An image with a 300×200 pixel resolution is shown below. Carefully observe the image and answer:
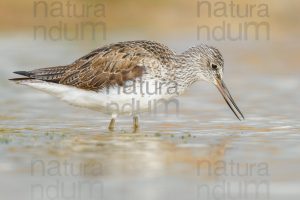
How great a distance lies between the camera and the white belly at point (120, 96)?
1341 centimetres

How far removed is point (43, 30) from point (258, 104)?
10022 mm

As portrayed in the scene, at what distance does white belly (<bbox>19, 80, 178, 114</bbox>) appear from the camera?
13.4m

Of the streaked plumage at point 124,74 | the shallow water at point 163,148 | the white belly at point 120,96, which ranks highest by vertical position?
the streaked plumage at point 124,74

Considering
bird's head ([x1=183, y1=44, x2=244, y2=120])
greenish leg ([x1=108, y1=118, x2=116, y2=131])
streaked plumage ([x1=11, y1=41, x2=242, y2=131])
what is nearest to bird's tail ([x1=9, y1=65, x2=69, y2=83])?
streaked plumage ([x1=11, y1=41, x2=242, y2=131])

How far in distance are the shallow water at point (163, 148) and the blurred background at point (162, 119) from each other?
0.02 m

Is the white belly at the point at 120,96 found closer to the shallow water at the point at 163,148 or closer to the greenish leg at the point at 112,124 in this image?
the greenish leg at the point at 112,124

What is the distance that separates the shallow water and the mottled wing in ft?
2.65

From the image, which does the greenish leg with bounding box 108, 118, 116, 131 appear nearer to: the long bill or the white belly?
the white belly

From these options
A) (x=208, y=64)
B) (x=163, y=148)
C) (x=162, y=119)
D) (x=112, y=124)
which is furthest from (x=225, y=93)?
(x=163, y=148)

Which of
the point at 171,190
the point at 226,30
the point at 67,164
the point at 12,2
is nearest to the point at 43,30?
the point at 12,2

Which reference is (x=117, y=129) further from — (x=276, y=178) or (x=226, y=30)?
(x=226, y=30)

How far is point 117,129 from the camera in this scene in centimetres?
1416

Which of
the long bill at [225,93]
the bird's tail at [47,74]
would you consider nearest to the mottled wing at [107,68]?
the bird's tail at [47,74]

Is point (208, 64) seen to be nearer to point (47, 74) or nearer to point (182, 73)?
point (182, 73)
